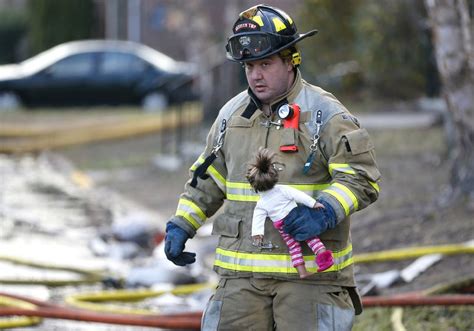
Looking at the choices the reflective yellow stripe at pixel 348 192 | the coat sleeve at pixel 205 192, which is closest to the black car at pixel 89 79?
the coat sleeve at pixel 205 192

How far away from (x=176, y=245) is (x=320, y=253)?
619 millimetres

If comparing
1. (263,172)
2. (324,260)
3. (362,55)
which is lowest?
(324,260)

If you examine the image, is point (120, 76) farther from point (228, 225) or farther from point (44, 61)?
point (228, 225)

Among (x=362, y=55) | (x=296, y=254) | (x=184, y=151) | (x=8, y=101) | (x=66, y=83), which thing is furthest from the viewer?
(x=66, y=83)

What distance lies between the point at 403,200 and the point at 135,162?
8.21 meters

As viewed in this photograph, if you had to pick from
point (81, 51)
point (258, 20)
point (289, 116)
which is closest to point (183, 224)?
point (289, 116)

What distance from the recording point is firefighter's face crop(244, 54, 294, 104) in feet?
15.0

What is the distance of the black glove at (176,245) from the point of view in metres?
4.57

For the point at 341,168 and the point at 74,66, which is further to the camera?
the point at 74,66

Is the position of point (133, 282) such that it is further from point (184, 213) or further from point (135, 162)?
point (135, 162)

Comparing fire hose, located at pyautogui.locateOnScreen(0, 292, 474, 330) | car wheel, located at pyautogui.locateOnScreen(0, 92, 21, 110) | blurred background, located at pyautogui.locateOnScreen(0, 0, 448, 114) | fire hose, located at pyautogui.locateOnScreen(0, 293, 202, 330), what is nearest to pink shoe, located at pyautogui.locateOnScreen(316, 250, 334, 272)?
fire hose, located at pyautogui.locateOnScreen(0, 292, 474, 330)

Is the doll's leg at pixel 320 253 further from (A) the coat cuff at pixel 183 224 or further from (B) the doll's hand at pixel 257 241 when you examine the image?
(A) the coat cuff at pixel 183 224

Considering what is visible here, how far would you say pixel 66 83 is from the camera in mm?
27312

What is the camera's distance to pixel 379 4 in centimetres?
1808
